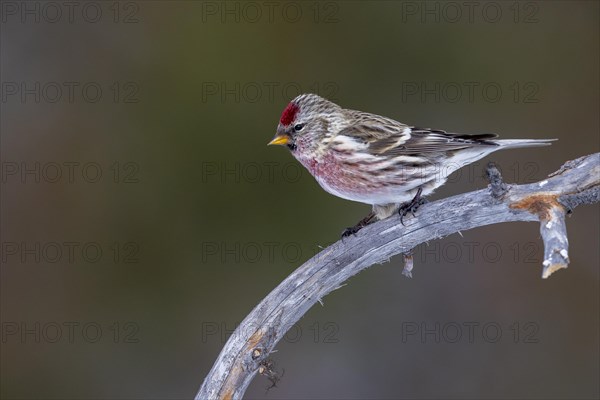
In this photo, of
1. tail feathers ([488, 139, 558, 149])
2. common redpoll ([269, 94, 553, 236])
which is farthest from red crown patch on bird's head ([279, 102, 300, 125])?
tail feathers ([488, 139, 558, 149])

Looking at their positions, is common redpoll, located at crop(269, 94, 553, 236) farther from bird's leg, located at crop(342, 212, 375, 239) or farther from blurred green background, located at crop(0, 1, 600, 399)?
blurred green background, located at crop(0, 1, 600, 399)

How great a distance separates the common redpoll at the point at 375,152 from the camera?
4.15 meters

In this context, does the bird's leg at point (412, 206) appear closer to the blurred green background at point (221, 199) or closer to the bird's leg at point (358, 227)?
Result: the bird's leg at point (358, 227)

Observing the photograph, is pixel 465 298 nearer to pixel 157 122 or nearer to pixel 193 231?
pixel 193 231

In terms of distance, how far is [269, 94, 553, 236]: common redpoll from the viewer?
13.6 ft

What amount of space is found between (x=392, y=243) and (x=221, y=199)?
2742 mm

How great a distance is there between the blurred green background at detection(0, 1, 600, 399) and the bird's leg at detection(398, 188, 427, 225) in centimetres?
235

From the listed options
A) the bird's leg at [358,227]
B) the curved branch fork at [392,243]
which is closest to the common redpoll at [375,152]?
the bird's leg at [358,227]

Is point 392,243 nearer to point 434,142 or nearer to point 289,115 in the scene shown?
point 434,142

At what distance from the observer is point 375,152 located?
427 cm

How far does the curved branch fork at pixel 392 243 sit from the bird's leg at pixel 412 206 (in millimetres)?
45

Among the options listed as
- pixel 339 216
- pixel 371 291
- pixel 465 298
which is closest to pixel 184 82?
pixel 339 216

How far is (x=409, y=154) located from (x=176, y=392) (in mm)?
3307

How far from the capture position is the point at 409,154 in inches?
167
